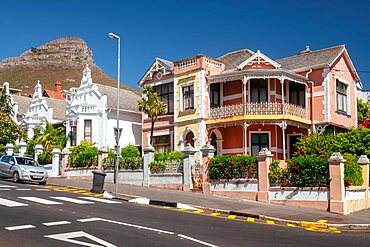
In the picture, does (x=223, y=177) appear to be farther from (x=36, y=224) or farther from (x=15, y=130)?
(x=15, y=130)

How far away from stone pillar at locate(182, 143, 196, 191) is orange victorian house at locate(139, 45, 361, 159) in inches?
222

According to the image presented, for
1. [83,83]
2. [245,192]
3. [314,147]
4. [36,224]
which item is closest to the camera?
[36,224]

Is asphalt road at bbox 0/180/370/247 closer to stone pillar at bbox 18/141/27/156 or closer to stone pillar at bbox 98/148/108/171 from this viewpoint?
stone pillar at bbox 98/148/108/171

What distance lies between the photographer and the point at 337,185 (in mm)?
19078

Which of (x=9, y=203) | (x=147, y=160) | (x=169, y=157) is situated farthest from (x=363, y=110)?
(x=9, y=203)

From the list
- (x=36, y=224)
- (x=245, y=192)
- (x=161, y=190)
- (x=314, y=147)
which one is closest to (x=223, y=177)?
(x=245, y=192)

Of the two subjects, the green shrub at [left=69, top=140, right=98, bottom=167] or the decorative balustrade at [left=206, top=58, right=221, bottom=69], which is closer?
the green shrub at [left=69, top=140, right=98, bottom=167]

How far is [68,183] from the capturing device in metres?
26.9

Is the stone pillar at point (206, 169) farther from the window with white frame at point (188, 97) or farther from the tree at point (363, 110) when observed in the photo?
the tree at point (363, 110)

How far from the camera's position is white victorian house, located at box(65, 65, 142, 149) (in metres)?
35.8

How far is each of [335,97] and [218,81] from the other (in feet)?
25.5

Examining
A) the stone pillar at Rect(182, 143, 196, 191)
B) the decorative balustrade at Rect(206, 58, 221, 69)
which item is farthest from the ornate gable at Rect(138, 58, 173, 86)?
the stone pillar at Rect(182, 143, 196, 191)

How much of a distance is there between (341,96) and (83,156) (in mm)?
17574

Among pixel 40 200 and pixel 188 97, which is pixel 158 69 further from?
pixel 40 200
